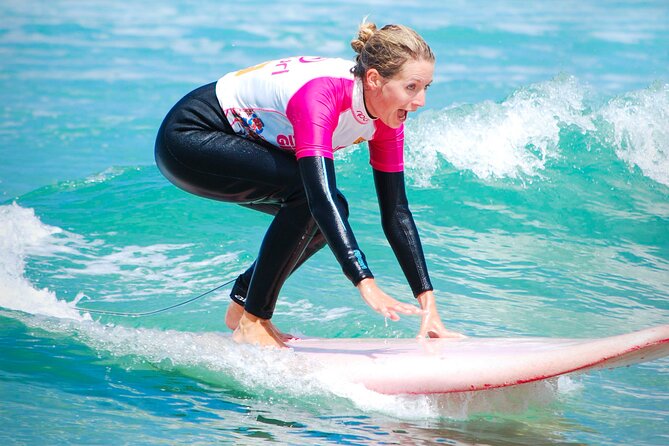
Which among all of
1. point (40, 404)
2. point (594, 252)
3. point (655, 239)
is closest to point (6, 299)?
point (40, 404)

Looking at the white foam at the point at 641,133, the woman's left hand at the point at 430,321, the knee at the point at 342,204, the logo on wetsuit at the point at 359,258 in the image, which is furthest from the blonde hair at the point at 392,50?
the white foam at the point at 641,133

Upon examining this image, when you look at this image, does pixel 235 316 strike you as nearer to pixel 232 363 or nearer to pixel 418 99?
pixel 232 363

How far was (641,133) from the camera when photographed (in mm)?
8312

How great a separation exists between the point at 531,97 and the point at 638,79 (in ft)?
17.9

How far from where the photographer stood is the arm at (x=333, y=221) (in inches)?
132

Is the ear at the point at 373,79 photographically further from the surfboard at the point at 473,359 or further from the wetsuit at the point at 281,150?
the surfboard at the point at 473,359

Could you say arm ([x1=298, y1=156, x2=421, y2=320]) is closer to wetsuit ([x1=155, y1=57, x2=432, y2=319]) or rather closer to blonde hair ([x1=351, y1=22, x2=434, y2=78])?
wetsuit ([x1=155, y1=57, x2=432, y2=319])

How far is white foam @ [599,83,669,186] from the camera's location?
8141mm

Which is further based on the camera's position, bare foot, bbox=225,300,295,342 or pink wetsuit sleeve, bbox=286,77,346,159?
bare foot, bbox=225,300,295,342

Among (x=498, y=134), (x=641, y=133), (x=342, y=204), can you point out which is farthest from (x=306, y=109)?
(x=641, y=133)

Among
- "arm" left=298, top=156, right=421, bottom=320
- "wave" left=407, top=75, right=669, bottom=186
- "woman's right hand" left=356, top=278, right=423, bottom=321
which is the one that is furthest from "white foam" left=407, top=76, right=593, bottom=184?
"woman's right hand" left=356, top=278, right=423, bottom=321

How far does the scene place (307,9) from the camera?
17.3 metres

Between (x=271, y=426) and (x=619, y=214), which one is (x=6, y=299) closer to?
(x=271, y=426)

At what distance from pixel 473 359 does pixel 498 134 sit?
4793 mm
